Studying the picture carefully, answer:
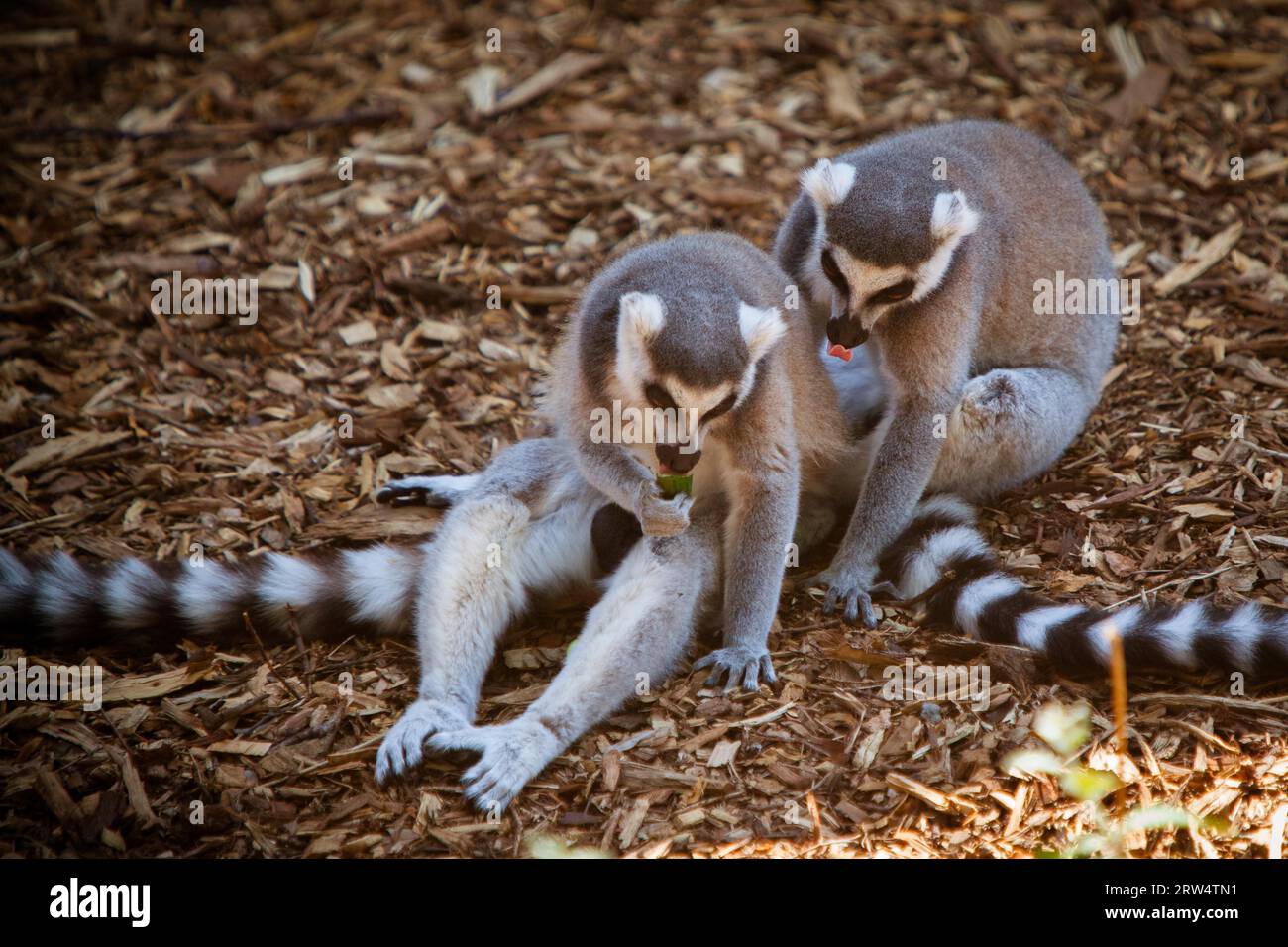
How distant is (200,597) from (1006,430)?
357cm

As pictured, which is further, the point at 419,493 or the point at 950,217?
the point at 419,493

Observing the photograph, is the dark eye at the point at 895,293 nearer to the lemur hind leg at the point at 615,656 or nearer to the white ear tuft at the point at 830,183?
the white ear tuft at the point at 830,183

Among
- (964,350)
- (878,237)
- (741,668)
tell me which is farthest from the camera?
(964,350)

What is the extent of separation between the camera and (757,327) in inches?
173

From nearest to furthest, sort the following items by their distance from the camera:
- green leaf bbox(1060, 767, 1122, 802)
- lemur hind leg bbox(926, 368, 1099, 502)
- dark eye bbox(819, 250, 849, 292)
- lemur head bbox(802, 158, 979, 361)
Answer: green leaf bbox(1060, 767, 1122, 802), lemur head bbox(802, 158, 979, 361), dark eye bbox(819, 250, 849, 292), lemur hind leg bbox(926, 368, 1099, 502)

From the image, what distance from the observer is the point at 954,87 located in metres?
8.16

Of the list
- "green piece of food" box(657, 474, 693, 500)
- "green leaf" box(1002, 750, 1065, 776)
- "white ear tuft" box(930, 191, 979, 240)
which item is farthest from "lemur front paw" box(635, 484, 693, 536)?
"white ear tuft" box(930, 191, 979, 240)

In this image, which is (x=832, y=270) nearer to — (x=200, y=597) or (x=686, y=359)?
(x=686, y=359)

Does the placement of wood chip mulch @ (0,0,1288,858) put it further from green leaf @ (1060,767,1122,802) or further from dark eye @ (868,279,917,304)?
dark eye @ (868,279,917,304)

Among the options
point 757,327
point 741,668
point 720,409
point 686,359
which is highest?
point 757,327

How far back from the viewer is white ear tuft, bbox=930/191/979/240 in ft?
15.8

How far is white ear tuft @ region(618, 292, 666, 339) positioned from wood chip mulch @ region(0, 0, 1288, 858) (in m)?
1.39

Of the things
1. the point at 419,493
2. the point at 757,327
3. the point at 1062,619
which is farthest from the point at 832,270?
A: the point at 419,493
